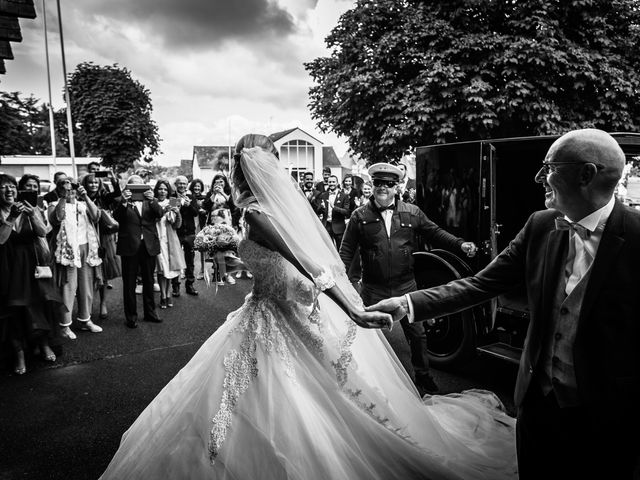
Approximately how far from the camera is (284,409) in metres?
2.52

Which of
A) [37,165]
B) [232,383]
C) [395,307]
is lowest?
[232,383]

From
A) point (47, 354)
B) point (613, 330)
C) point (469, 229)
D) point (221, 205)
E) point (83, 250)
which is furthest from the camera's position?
point (221, 205)


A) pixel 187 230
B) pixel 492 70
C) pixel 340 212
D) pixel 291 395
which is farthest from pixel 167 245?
pixel 492 70

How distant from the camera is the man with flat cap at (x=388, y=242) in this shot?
177 inches

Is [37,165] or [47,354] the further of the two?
[37,165]

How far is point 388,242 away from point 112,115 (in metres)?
31.5

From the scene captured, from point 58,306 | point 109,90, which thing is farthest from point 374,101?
point 109,90

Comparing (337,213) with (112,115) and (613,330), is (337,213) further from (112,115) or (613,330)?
(112,115)

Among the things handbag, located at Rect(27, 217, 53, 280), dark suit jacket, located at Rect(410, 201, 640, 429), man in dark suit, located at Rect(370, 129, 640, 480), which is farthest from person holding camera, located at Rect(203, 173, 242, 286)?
dark suit jacket, located at Rect(410, 201, 640, 429)

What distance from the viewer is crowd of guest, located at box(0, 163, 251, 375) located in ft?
16.7

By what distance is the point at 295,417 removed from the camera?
2.50 metres

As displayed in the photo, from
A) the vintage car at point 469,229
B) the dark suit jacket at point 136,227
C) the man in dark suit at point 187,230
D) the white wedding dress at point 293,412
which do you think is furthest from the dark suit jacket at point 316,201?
the white wedding dress at point 293,412

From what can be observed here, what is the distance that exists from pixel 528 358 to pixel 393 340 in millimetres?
4157

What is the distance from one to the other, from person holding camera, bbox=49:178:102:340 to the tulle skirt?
3.92 meters
